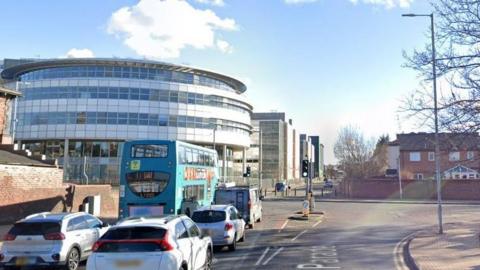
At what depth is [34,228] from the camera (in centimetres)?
1354

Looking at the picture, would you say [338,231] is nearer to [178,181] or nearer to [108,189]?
[178,181]

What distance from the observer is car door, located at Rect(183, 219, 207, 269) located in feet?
37.7

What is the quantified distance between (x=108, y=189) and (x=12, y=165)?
455 inches

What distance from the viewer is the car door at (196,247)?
1148cm

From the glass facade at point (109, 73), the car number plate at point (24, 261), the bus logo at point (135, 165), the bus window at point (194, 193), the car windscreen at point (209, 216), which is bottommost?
the car number plate at point (24, 261)

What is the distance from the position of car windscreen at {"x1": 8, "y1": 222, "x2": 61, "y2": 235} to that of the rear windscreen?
396cm

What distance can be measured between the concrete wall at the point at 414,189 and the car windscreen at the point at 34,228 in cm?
5425

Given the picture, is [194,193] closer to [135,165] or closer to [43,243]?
[135,165]

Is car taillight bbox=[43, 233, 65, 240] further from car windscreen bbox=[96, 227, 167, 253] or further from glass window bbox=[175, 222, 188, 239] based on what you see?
glass window bbox=[175, 222, 188, 239]

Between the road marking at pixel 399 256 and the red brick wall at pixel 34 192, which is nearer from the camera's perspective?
the road marking at pixel 399 256

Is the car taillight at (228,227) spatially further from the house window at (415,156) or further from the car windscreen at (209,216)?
the house window at (415,156)

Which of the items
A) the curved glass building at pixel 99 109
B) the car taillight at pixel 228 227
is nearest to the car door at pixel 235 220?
the car taillight at pixel 228 227

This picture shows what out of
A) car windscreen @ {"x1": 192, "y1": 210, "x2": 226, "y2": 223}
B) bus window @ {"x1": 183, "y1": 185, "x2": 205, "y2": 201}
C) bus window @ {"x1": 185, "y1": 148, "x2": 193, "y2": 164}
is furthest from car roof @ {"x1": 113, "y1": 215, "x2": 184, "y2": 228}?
bus window @ {"x1": 185, "y1": 148, "x2": 193, "y2": 164}

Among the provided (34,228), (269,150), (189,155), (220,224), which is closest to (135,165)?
(189,155)
